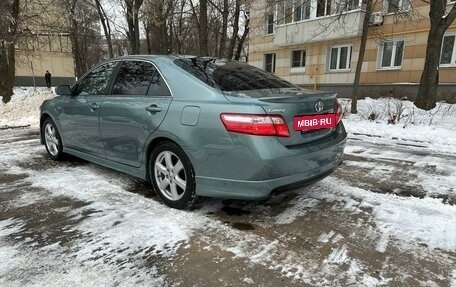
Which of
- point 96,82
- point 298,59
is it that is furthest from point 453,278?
point 298,59

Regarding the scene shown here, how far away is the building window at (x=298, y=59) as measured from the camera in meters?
20.9

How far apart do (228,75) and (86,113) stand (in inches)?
80.2

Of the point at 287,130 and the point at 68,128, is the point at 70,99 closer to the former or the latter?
the point at 68,128

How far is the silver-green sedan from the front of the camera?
2928 millimetres

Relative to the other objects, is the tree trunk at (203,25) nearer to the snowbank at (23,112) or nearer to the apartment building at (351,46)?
the apartment building at (351,46)

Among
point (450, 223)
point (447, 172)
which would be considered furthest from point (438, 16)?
point (450, 223)

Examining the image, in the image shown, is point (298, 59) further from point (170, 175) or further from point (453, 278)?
point (453, 278)

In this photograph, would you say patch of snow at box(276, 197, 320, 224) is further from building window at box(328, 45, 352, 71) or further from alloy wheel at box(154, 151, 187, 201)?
building window at box(328, 45, 352, 71)

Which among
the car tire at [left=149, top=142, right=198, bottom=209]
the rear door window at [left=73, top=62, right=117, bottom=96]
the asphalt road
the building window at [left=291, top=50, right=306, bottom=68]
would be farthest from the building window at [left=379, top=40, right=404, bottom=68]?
the car tire at [left=149, top=142, right=198, bottom=209]

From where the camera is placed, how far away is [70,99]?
489 cm

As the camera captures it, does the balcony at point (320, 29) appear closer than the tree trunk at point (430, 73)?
No

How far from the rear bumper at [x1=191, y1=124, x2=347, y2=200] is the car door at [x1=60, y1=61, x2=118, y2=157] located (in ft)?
6.11

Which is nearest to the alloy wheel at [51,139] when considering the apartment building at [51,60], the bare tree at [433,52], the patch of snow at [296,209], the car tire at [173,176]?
the car tire at [173,176]

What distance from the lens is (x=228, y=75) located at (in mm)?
3615
